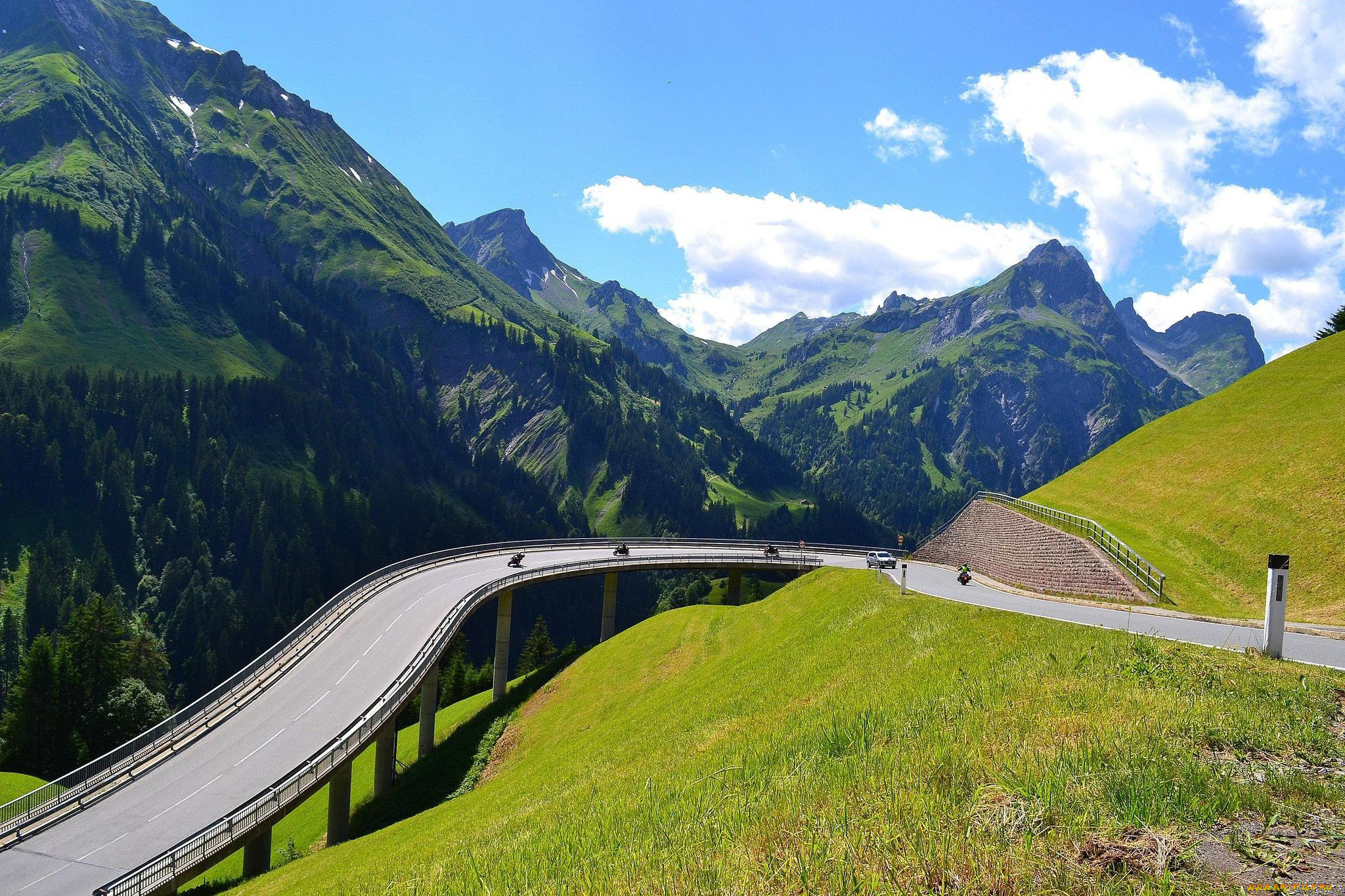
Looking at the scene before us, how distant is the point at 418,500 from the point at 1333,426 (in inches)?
7013

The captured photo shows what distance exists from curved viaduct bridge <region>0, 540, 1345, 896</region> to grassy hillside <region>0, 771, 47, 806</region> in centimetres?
998

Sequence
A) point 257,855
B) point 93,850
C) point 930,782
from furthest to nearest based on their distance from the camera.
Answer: point 257,855 → point 93,850 → point 930,782

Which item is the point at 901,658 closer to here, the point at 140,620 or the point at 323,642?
the point at 323,642

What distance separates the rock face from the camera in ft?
122

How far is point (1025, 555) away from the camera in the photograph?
4856 centimetres

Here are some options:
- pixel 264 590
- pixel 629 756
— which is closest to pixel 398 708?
pixel 629 756

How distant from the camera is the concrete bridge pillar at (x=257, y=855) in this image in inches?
1214

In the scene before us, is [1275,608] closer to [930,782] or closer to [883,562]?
[930,782]

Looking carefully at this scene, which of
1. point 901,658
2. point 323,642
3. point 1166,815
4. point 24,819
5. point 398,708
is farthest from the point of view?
point 323,642

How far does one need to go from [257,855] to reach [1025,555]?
4661 cm

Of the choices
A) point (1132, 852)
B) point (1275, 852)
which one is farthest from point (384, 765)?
point (1275, 852)

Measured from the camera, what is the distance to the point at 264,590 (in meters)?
140

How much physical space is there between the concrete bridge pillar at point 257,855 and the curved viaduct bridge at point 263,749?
6 centimetres

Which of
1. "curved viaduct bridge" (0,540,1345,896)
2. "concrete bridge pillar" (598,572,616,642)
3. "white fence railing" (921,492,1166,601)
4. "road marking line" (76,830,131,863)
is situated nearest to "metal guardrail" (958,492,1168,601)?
"white fence railing" (921,492,1166,601)
